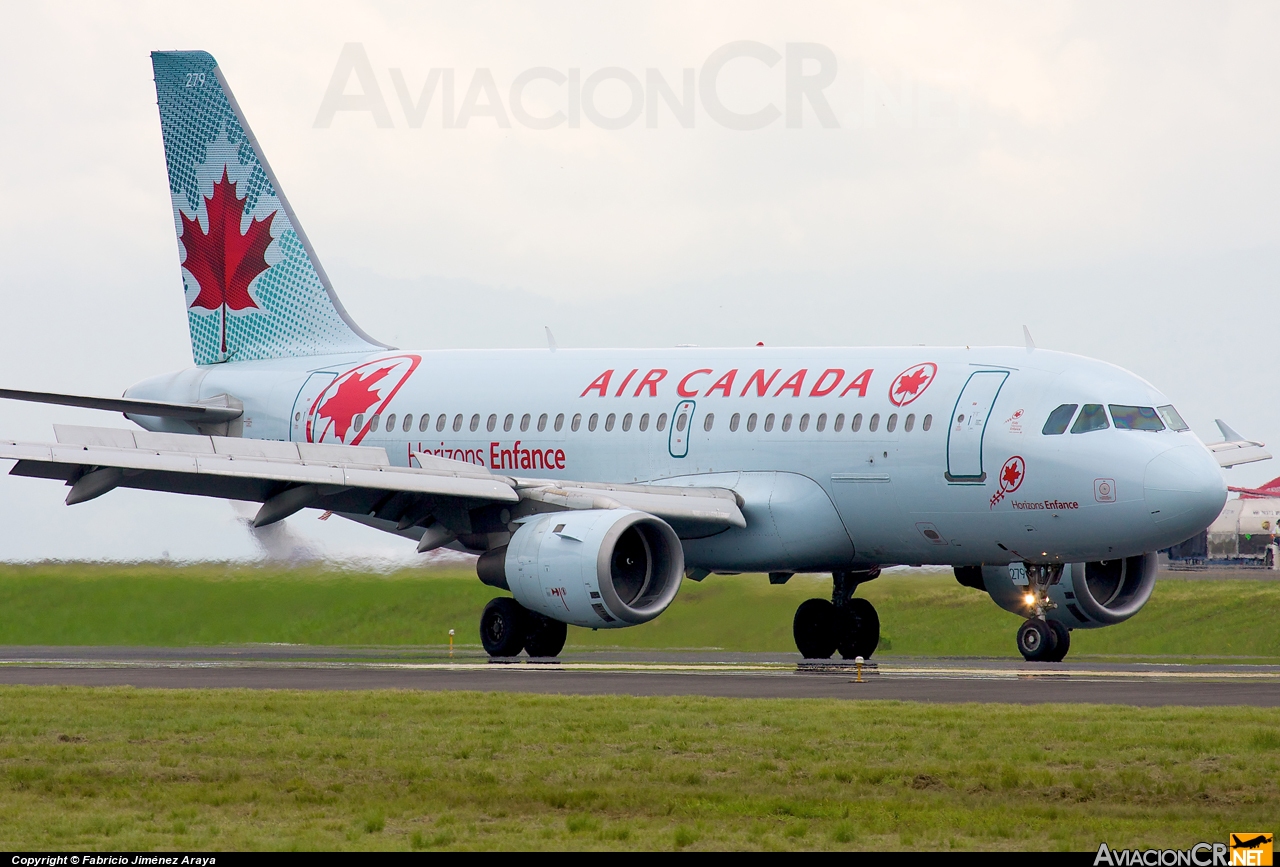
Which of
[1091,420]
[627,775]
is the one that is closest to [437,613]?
[1091,420]

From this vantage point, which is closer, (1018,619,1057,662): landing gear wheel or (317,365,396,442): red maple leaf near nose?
(1018,619,1057,662): landing gear wheel

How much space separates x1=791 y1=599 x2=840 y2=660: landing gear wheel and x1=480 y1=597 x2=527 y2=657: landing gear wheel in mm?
4794

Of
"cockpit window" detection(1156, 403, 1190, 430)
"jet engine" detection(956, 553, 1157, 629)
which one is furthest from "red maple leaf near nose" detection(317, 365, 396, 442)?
"cockpit window" detection(1156, 403, 1190, 430)

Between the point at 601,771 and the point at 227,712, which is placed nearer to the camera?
the point at 601,771

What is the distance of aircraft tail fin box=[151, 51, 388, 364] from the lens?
119ft

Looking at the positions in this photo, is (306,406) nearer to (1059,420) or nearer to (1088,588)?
(1088,588)

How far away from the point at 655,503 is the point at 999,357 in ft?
17.7

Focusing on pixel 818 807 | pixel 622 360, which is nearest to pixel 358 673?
pixel 622 360

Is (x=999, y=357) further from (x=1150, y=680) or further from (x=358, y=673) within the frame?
(x=358, y=673)

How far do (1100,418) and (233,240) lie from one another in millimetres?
18199

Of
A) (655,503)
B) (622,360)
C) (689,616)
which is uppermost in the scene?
(622,360)

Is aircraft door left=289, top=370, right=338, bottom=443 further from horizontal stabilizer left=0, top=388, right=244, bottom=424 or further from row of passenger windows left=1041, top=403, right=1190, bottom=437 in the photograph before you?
row of passenger windows left=1041, top=403, right=1190, bottom=437

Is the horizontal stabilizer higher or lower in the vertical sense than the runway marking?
higher

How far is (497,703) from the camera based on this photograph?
18766 mm
